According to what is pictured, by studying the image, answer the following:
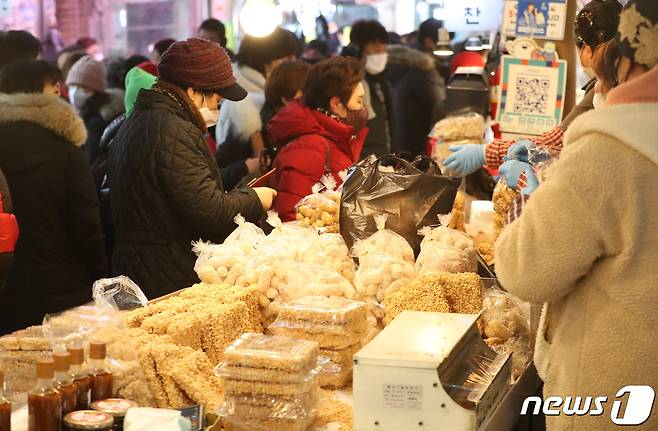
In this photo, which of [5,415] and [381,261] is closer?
[5,415]

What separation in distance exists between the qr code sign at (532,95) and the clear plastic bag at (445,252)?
2234 millimetres

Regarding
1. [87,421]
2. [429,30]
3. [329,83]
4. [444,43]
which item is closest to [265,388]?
[87,421]

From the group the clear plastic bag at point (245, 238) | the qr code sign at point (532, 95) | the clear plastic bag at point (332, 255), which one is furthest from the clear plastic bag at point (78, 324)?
the qr code sign at point (532, 95)

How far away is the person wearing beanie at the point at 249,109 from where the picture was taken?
24.1 feet

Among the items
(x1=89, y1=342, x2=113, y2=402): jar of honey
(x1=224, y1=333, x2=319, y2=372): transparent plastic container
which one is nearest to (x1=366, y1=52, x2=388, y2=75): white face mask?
(x1=224, y1=333, x2=319, y2=372): transparent plastic container

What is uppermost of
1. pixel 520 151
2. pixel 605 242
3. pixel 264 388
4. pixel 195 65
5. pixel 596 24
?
pixel 596 24

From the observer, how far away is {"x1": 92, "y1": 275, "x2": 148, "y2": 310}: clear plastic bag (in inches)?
130

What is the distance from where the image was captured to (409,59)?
33.1ft

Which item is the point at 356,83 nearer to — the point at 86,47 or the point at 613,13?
the point at 613,13

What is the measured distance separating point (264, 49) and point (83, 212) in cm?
→ 334

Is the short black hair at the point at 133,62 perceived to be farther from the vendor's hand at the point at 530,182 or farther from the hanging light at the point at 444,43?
the vendor's hand at the point at 530,182

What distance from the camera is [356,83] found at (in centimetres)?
562

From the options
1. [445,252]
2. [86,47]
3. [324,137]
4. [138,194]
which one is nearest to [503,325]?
[445,252]
